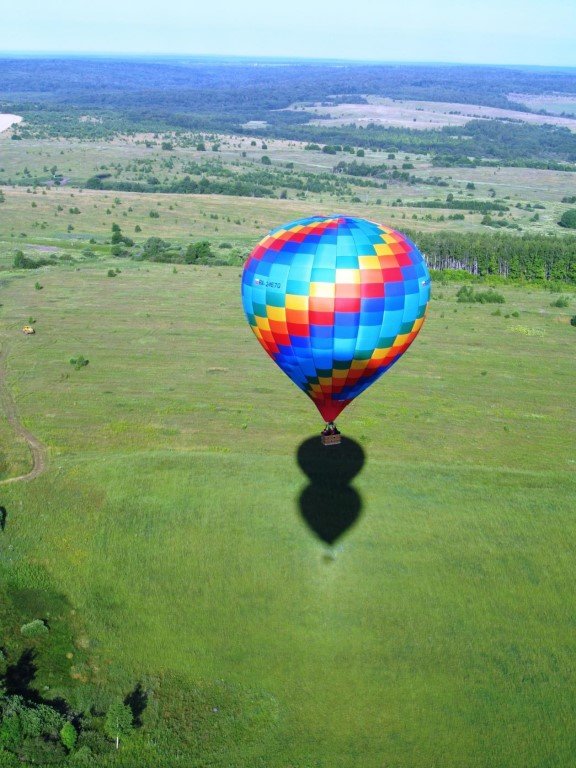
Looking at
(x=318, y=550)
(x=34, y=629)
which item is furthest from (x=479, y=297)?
(x=34, y=629)

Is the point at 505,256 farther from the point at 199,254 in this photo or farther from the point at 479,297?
the point at 199,254

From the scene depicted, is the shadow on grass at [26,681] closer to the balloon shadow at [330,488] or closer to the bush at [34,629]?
the bush at [34,629]

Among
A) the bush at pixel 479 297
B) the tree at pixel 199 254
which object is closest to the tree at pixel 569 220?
the bush at pixel 479 297

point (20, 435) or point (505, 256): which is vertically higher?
point (20, 435)

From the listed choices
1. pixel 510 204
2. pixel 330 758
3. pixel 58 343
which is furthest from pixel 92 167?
pixel 330 758

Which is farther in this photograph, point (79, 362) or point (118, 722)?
point (79, 362)

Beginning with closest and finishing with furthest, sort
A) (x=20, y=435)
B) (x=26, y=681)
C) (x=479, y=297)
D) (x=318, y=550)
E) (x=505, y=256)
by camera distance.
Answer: (x=26, y=681)
(x=318, y=550)
(x=20, y=435)
(x=479, y=297)
(x=505, y=256)

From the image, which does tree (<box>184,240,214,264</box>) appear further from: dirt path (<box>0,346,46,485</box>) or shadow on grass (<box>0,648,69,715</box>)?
shadow on grass (<box>0,648,69,715</box>)

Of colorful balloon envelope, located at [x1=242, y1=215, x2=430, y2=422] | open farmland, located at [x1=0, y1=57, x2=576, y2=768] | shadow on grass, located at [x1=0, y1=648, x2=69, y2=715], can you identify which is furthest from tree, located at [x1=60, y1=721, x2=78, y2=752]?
colorful balloon envelope, located at [x1=242, y1=215, x2=430, y2=422]
